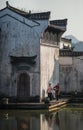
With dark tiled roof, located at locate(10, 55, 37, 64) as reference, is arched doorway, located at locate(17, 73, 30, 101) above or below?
below

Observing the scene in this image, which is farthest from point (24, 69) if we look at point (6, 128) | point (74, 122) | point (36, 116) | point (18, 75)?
point (6, 128)

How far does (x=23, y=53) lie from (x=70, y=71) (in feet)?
25.2

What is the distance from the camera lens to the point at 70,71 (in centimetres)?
3316

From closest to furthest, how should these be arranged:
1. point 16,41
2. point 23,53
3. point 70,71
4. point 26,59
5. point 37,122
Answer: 1. point 37,122
2. point 26,59
3. point 23,53
4. point 16,41
5. point 70,71

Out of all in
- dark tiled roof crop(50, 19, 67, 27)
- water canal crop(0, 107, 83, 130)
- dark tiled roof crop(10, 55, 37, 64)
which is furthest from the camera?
dark tiled roof crop(50, 19, 67, 27)

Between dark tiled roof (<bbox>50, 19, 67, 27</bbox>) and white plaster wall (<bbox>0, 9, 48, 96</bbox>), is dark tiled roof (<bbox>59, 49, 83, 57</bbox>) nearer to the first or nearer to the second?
dark tiled roof (<bbox>50, 19, 67, 27</bbox>)

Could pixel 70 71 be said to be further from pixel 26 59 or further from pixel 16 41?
pixel 16 41

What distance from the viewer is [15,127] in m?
16.0

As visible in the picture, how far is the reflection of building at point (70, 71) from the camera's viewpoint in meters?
33.1

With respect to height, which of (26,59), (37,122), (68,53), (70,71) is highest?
(68,53)

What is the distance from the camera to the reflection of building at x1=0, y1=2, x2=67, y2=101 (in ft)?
85.9

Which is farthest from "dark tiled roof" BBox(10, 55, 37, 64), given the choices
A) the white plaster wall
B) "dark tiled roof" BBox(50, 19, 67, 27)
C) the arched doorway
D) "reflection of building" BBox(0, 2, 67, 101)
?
"dark tiled roof" BBox(50, 19, 67, 27)

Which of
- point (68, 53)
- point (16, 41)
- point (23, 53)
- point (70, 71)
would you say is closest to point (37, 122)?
point (23, 53)

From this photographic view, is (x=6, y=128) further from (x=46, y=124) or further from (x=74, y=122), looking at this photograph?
(x=74, y=122)
